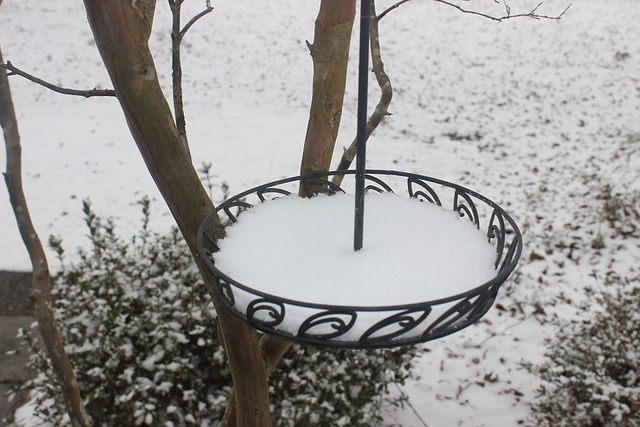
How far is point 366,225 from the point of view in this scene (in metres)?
1.39

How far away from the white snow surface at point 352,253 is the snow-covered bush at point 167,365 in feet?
4.40

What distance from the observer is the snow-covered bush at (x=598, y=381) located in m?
2.61

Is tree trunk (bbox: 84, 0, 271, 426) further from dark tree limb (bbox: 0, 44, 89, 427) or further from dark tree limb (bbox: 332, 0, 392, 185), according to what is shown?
dark tree limb (bbox: 0, 44, 89, 427)

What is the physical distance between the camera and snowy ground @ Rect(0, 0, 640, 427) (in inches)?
142

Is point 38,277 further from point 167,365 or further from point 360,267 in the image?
point 360,267

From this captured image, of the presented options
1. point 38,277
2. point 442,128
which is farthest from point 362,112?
point 442,128

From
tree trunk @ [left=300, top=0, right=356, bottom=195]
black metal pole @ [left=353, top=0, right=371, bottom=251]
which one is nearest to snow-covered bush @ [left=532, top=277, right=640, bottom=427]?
tree trunk @ [left=300, top=0, right=356, bottom=195]

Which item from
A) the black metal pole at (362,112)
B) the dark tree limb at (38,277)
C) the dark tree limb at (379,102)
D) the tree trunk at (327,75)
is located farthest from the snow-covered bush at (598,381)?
the dark tree limb at (38,277)

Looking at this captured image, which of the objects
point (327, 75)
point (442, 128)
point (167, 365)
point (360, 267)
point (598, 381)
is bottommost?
point (360, 267)

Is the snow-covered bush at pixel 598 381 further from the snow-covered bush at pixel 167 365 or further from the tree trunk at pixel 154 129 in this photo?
the tree trunk at pixel 154 129

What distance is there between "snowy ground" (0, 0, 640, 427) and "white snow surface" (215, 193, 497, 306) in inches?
76.9

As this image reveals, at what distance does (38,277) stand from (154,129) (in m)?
1.22

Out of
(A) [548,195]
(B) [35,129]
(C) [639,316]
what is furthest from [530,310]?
(B) [35,129]

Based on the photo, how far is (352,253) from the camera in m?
1.22
